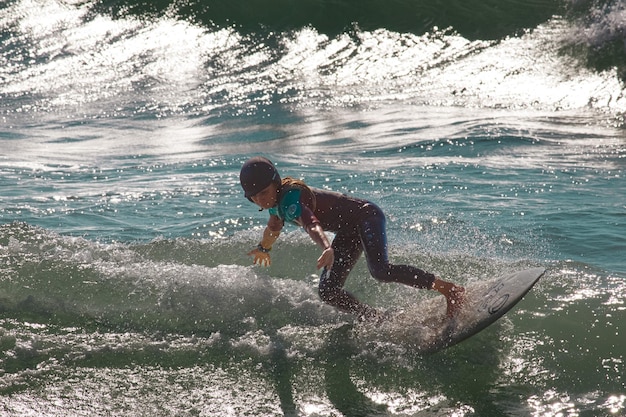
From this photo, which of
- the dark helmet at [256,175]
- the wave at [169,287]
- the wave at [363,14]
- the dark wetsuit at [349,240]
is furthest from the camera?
the wave at [363,14]

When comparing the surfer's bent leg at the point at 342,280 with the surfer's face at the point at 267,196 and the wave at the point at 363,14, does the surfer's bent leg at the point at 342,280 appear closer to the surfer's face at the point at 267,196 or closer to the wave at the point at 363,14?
the surfer's face at the point at 267,196

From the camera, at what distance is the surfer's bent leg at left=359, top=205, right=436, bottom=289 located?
5.50 meters

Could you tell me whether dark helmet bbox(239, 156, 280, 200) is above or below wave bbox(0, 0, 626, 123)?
below

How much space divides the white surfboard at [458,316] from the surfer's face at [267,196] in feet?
3.93

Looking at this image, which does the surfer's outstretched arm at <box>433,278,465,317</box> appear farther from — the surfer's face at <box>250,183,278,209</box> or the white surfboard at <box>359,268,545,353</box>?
the surfer's face at <box>250,183,278,209</box>

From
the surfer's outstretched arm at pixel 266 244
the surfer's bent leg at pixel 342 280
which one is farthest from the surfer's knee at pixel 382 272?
the surfer's outstretched arm at pixel 266 244

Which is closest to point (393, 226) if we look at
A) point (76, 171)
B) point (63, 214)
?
point (63, 214)

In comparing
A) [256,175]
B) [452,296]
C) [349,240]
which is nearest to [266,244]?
[256,175]

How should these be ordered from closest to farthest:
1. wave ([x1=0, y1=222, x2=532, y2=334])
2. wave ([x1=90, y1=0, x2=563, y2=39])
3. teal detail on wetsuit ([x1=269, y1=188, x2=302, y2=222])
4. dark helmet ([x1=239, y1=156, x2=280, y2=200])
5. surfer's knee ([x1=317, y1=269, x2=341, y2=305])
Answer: dark helmet ([x1=239, y1=156, x2=280, y2=200]) → teal detail on wetsuit ([x1=269, y1=188, x2=302, y2=222]) → surfer's knee ([x1=317, y1=269, x2=341, y2=305]) → wave ([x1=0, y1=222, x2=532, y2=334]) → wave ([x1=90, y1=0, x2=563, y2=39])

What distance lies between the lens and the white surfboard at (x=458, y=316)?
5.26m

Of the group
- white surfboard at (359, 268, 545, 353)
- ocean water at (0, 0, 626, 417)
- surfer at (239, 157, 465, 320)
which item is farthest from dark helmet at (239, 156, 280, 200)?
white surfboard at (359, 268, 545, 353)

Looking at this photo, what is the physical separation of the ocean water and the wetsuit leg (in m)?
0.47

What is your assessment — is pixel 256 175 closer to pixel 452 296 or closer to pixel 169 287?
pixel 452 296

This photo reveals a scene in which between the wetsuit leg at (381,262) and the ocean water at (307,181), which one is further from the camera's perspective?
the wetsuit leg at (381,262)
